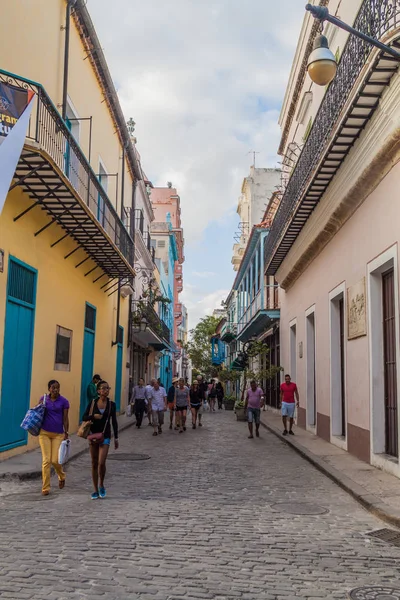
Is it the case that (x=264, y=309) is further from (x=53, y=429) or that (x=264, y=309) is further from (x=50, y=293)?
(x=53, y=429)

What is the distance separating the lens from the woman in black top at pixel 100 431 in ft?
27.2

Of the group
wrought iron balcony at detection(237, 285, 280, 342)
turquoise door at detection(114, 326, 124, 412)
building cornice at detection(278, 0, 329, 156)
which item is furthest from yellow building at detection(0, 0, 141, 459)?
wrought iron balcony at detection(237, 285, 280, 342)

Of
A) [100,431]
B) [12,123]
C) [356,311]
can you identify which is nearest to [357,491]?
[100,431]

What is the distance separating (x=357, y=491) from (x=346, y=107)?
5.84 meters

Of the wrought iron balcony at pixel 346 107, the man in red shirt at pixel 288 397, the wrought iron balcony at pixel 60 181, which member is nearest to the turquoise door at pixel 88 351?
the wrought iron balcony at pixel 60 181

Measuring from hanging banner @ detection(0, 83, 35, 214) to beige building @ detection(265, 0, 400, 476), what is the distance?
5.02 metres

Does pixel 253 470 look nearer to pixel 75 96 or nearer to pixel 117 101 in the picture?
pixel 75 96

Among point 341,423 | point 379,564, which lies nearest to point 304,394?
point 341,423

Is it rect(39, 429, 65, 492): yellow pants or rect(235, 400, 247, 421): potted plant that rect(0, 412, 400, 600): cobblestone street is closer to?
rect(39, 429, 65, 492): yellow pants

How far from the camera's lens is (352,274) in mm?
12648

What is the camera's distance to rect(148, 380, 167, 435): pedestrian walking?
1753 centimetres

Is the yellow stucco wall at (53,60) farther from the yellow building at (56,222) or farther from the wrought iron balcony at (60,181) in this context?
the wrought iron balcony at (60,181)

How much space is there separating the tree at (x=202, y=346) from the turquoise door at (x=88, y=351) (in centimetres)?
4101

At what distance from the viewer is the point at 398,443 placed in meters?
9.87
